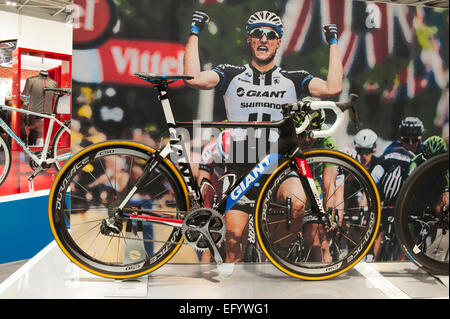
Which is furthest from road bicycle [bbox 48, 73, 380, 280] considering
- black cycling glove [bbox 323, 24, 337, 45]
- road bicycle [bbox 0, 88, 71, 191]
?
road bicycle [bbox 0, 88, 71, 191]

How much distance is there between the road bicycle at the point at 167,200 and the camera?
2201 mm

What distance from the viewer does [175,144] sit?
223cm

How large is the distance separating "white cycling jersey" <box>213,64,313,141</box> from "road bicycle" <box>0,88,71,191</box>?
5.71ft

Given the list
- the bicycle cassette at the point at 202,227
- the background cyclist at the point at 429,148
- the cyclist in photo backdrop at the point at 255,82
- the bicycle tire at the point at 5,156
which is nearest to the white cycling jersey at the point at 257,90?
the cyclist in photo backdrop at the point at 255,82

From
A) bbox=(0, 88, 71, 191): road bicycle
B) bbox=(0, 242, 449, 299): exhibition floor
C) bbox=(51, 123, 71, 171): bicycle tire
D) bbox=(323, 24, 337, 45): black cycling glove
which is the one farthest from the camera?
bbox=(51, 123, 71, 171): bicycle tire

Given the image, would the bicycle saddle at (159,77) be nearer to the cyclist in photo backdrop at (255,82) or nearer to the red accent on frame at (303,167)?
the cyclist in photo backdrop at (255,82)

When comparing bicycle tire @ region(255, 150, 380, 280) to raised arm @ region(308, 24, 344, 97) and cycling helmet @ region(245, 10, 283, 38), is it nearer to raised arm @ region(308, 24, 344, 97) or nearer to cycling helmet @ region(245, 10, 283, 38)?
raised arm @ region(308, 24, 344, 97)

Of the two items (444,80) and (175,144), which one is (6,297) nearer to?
(175,144)

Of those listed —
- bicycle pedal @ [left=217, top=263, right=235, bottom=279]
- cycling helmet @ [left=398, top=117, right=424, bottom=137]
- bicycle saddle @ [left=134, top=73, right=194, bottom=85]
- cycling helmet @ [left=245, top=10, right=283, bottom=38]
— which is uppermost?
cycling helmet @ [left=245, top=10, right=283, bottom=38]

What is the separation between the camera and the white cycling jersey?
2641 millimetres

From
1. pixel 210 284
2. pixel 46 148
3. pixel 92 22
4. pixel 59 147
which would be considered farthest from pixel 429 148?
pixel 46 148

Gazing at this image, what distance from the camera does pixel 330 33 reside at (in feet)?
8.80

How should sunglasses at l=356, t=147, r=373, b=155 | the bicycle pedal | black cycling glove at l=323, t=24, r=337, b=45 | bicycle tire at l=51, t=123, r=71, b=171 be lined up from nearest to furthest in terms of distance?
the bicycle pedal → black cycling glove at l=323, t=24, r=337, b=45 → sunglasses at l=356, t=147, r=373, b=155 → bicycle tire at l=51, t=123, r=71, b=171

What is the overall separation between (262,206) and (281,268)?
432mm
